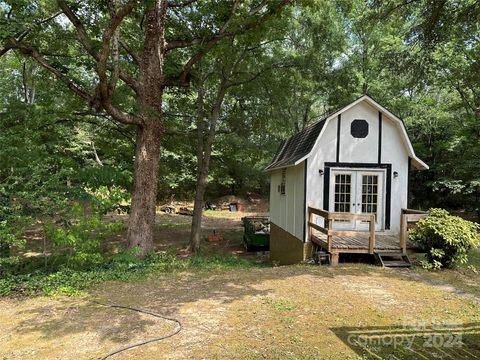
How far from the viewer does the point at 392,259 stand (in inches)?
324

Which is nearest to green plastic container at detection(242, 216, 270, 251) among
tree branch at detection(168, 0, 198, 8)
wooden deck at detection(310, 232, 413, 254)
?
wooden deck at detection(310, 232, 413, 254)

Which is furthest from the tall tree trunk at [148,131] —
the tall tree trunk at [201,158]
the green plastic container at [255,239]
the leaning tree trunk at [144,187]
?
the green plastic container at [255,239]

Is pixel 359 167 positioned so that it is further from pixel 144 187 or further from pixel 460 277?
pixel 144 187

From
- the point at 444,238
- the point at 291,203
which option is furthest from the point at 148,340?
the point at 291,203

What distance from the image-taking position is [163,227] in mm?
19531

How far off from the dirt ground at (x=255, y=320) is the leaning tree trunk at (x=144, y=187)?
1763 millimetres

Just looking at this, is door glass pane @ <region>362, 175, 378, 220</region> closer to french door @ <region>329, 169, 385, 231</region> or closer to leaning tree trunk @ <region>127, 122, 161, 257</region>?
french door @ <region>329, 169, 385, 231</region>

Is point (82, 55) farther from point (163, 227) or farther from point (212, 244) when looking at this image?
point (163, 227)

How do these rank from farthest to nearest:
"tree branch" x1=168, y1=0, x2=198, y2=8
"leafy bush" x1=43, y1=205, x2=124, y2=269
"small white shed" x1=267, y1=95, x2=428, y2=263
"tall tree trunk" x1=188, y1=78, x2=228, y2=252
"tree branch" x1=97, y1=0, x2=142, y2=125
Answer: "tall tree trunk" x1=188, y1=78, x2=228, y2=252
"small white shed" x1=267, y1=95, x2=428, y2=263
"tree branch" x1=168, y1=0, x2=198, y2=8
"leafy bush" x1=43, y1=205, x2=124, y2=269
"tree branch" x1=97, y1=0, x2=142, y2=125

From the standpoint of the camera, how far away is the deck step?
788 centimetres

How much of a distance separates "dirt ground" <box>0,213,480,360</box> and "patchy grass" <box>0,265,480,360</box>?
1cm

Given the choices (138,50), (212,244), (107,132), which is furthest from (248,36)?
(212,244)

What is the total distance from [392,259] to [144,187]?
21.2 ft

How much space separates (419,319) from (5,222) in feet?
23.2
